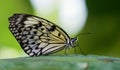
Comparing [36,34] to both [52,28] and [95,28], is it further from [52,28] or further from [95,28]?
[95,28]

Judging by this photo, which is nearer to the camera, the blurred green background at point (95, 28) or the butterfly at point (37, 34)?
the butterfly at point (37, 34)

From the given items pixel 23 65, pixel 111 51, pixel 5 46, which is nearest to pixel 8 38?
pixel 5 46

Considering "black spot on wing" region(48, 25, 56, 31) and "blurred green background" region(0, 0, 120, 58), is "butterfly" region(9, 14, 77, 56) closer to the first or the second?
"black spot on wing" region(48, 25, 56, 31)

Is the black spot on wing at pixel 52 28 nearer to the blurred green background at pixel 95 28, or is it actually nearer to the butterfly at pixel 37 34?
the butterfly at pixel 37 34

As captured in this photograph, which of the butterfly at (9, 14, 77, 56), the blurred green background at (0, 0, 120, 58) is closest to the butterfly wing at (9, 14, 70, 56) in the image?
the butterfly at (9, 14, 77, 56)

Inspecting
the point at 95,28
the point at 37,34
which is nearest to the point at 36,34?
the point at 37,34

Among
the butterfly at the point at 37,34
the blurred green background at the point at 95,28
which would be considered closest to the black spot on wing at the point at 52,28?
the butterfly at the point at 37,34

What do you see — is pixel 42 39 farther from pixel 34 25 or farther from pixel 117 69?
pixel 117 69
